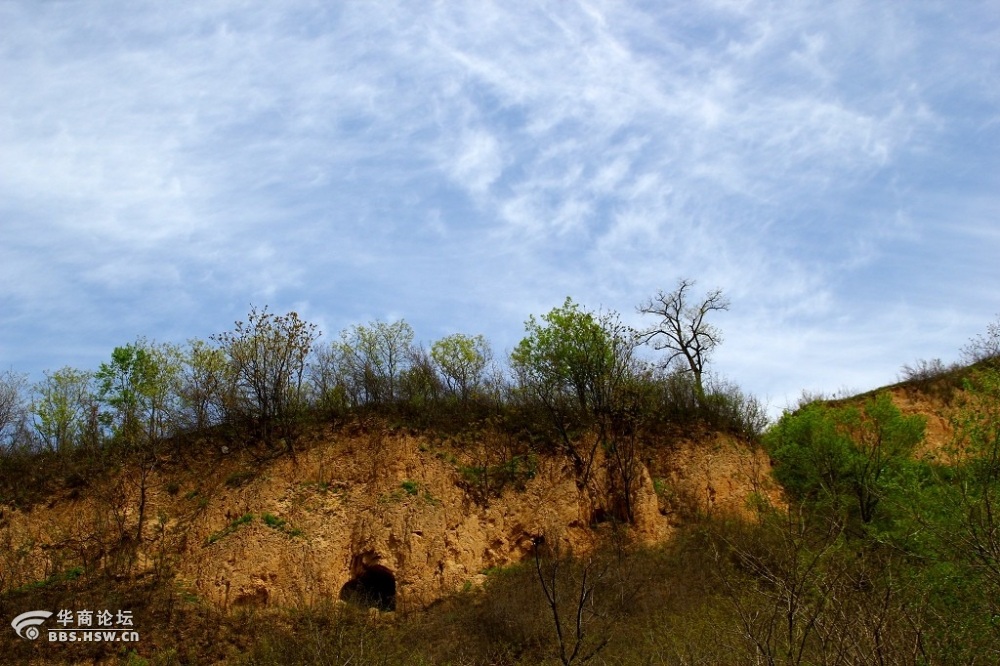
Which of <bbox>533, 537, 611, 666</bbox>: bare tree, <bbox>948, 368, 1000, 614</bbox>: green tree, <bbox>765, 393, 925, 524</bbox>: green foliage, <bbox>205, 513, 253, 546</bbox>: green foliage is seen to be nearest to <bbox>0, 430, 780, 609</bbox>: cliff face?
<bbox>205, 513, 253, 546</bbox>: green foliage

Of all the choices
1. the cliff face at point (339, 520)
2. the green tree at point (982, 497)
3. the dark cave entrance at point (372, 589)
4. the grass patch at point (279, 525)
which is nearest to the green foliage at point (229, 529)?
the cliff face at point (339, 520)

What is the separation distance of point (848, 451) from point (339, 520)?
16.1 metres

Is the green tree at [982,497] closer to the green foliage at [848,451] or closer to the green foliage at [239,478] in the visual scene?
the green foliage at [848,451]

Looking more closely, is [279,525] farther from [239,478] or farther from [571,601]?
[571,601]

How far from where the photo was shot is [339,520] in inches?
940

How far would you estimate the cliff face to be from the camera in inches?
875

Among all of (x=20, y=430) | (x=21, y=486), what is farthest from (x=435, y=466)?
(x=20, y=430)

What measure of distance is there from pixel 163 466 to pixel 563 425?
13647 mm

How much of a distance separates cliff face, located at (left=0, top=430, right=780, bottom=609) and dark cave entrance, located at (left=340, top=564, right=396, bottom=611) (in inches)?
1.7

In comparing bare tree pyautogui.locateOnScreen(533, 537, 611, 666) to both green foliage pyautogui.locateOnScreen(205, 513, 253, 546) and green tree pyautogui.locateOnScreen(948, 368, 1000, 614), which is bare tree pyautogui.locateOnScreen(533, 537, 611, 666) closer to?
green tree pyautogui.locateOnScreen(948, 368, 1000, 614)

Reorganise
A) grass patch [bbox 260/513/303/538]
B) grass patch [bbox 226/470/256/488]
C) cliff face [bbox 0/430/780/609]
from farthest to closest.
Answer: grass patch [bbox 226/470/256/488] < grass patch [bbox 260/513/303/538] < cliff face [bbox 0/430/780/609]

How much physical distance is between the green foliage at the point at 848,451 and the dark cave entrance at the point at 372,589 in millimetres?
12709

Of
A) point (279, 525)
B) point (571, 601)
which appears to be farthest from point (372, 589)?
point (571, 601)

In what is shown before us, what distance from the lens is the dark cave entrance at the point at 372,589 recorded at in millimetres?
22719
